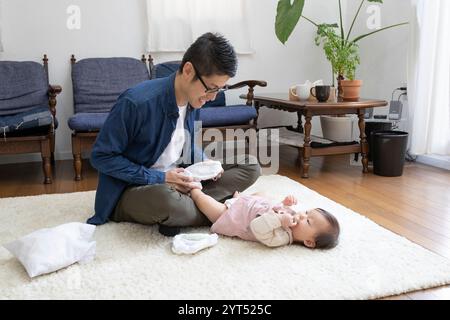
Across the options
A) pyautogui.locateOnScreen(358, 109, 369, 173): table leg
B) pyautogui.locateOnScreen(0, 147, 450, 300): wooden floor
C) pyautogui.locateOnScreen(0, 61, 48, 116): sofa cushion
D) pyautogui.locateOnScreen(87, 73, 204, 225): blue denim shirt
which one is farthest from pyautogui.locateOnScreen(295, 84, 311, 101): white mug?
pyautogui.locateOnScreen(0, 61, 48, 116): sofa cushion

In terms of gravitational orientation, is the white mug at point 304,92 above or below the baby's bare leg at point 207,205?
above

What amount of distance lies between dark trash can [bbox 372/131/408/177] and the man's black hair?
1.58 meters

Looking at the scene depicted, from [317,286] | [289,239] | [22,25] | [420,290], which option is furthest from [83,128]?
[420,290]

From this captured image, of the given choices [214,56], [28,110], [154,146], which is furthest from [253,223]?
[28,110]

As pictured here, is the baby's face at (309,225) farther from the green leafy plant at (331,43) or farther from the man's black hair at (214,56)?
the green leafy plant at (331,43)

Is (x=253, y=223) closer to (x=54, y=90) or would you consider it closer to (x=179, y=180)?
(x=179, y=180)

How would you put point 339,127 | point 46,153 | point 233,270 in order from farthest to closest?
point 339,127 → point 46,153 → point 233,270

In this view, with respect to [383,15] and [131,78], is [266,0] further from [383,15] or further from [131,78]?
[131,78]

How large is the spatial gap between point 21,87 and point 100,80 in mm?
523

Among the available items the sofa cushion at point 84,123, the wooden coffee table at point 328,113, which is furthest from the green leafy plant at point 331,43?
the sofa cushion at point 84,123

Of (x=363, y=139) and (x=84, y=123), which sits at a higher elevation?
(x=84, y=123)

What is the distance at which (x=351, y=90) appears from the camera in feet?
9.69

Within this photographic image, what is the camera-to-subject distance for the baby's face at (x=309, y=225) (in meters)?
1.53

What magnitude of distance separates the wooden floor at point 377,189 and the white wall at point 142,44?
2.14 feet
